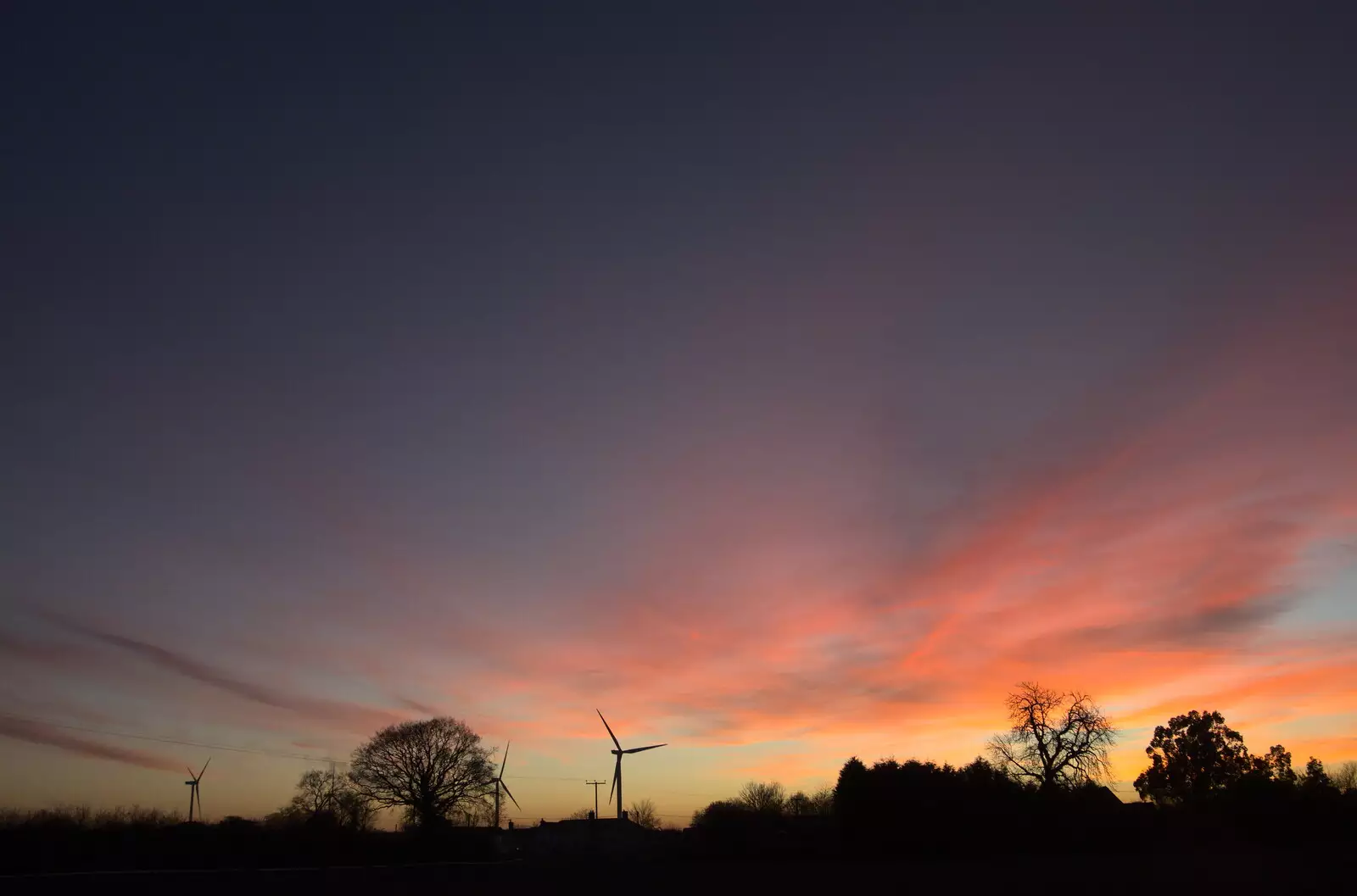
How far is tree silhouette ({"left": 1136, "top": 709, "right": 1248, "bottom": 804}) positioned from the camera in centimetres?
11700

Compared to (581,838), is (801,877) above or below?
above

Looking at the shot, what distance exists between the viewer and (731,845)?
216ft

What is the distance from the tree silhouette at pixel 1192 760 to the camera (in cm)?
11700

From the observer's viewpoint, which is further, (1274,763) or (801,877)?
(1274,763)

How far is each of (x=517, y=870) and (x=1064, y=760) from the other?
173 feet

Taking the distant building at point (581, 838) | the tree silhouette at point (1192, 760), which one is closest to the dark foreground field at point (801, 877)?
the distant building at point (581, 838)

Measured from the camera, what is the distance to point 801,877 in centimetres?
5066

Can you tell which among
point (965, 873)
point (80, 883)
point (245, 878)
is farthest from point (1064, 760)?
point (80, 883)

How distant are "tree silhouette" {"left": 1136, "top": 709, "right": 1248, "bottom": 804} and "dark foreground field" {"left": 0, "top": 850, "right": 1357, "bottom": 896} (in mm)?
64519

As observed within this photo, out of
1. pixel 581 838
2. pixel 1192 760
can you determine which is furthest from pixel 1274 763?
pixel 581 838

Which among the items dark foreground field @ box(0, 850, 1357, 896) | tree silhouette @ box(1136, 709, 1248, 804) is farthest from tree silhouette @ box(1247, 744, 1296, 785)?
dark foreground field @ box(0, 850, 1357, 896)

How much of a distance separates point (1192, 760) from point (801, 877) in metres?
99.9

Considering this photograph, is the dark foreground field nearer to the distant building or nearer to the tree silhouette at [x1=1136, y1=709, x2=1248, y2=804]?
the distant building

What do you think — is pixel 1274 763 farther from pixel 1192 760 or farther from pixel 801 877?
pixel 801 877
